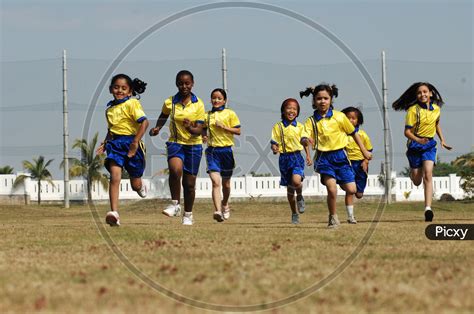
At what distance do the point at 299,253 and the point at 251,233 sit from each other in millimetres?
3304

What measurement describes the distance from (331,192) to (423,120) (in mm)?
2936

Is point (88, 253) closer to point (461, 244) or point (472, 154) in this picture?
point (461, 244)

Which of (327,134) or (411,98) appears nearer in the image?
(327,134)

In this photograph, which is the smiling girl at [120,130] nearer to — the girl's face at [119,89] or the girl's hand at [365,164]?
the girl's face at [119,89]

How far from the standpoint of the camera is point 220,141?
677 inches

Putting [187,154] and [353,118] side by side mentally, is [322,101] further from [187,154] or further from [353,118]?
[353,118]

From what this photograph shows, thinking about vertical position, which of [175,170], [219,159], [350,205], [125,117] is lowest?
[350,205]

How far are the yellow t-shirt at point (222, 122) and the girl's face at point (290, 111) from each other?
3.86 feet

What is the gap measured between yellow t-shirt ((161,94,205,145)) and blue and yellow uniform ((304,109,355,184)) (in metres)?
1.78

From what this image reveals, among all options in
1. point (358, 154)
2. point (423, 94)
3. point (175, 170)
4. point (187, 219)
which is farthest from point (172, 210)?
point (358, 154)

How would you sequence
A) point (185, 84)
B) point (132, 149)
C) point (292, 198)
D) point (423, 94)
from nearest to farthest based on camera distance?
point (132, 149), point (185, 84), point (423, 94), point (292, 198)

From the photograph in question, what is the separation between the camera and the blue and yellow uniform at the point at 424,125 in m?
16.8

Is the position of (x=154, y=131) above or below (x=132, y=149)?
above

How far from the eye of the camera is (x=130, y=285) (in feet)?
24.5
